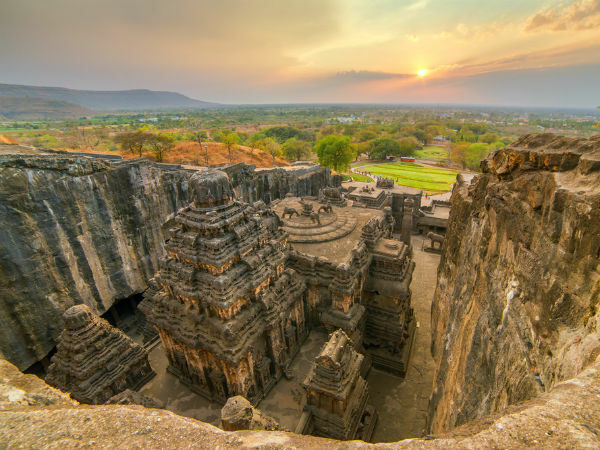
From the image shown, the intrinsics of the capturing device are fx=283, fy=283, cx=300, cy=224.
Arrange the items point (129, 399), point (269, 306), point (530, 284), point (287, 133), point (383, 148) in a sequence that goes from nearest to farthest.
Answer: point (530, 284), point (129, 399), point (269, 306), point (383, 148), point (287, 133)

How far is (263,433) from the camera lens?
141 inches

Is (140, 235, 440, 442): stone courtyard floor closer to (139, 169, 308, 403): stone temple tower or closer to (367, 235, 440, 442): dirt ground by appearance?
(367, 235, 440, 442): dirt ground

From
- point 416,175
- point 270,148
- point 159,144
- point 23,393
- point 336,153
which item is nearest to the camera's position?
point 23,393

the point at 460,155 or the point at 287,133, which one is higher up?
the point at 287,133

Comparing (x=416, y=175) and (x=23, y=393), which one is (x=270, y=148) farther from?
(x=23, y=393)

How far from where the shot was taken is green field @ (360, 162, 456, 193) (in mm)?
51681

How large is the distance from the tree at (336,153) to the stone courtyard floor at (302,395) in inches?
1641

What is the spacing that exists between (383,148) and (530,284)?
247ft

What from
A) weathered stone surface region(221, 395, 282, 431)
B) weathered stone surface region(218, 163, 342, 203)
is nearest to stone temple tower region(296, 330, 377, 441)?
weathered stone surface region(221, 395, 282, 431)

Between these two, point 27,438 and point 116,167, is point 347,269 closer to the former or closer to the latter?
point 27,438

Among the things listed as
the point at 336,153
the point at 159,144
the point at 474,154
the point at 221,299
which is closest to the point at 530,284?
the point at 221,299

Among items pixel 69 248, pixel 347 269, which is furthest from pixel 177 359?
pixel 69 248

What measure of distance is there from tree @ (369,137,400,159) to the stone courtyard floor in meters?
65.0

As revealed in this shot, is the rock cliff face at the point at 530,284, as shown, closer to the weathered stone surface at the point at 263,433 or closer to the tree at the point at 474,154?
the weathered stone surface at the point at 263,433
